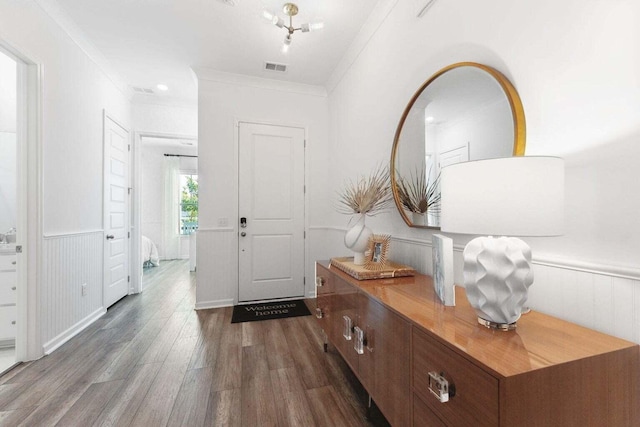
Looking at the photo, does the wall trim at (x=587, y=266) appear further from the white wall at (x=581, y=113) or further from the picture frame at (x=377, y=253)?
the picture frame at (x=377, y=253)

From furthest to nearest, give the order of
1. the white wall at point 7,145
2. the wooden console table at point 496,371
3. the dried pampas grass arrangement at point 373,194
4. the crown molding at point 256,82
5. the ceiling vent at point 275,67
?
the crown molding at point 256,82 < the ceiling vent at point 275,67 < the white wall at point 7,145 < the dried pampas grass arrangement at point 373,194 < the wooden console table at point 496,371

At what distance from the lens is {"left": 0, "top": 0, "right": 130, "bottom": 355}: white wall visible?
204 cm

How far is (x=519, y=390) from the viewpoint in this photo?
614 millimetres

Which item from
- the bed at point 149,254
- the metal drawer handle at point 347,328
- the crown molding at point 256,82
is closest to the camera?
the metal drawer handle at point 347,328

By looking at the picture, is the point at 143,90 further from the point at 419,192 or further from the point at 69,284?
the point at 419,192

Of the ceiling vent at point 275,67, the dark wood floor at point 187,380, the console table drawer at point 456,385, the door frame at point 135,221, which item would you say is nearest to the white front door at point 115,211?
the door frame at point 135,221

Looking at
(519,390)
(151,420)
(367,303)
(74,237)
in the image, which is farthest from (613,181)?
(74,237)

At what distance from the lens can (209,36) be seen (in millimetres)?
2562

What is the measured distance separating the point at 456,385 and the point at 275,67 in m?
3.32

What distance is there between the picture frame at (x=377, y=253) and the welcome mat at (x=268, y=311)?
1510 mm

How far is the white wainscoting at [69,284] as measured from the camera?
2.11m

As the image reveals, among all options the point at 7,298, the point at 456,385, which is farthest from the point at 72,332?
the point at 456,385

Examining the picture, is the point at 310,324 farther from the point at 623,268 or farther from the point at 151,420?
the point at 623,268

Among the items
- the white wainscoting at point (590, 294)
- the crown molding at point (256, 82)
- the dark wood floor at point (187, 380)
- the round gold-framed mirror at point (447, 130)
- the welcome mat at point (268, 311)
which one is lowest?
the welcome mat at point (268, 311)
